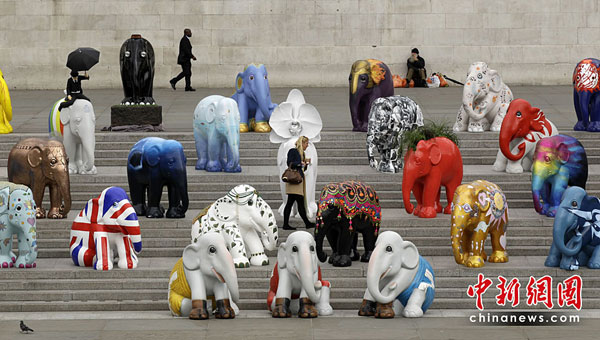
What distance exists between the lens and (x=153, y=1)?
31203 mm

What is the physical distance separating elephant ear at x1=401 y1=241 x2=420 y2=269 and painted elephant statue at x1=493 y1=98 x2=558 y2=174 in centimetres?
511

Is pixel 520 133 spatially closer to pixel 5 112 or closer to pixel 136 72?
pixel 136 72

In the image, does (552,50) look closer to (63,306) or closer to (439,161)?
(439,161)

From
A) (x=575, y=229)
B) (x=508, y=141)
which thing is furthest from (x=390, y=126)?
(x=575, y=229)

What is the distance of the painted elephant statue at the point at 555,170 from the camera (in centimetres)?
1900

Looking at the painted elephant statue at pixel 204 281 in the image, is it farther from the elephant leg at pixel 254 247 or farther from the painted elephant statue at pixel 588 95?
the painted elephant statue at pixel 588 95

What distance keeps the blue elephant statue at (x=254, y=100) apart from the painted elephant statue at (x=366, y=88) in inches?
56.5

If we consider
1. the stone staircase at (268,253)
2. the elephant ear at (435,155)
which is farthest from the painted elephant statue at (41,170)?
the elephant ear at (435,155)

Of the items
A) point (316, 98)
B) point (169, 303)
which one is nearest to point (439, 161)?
point (169, 303)

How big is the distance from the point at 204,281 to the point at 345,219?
219 cm

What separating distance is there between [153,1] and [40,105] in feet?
15.1

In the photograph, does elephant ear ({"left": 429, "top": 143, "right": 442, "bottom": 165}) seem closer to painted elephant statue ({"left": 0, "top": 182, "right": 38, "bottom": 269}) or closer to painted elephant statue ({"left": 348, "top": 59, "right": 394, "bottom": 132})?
painted elephant statue ({"left": 348, "top": 59, "right": 394, "bottom": 132})

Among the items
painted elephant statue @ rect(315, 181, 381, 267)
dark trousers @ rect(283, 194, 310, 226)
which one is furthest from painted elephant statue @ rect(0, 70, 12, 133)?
painted elephant statue @ rect(315, 181, 381, 267)

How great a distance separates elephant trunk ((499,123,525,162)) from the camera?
20.5m
